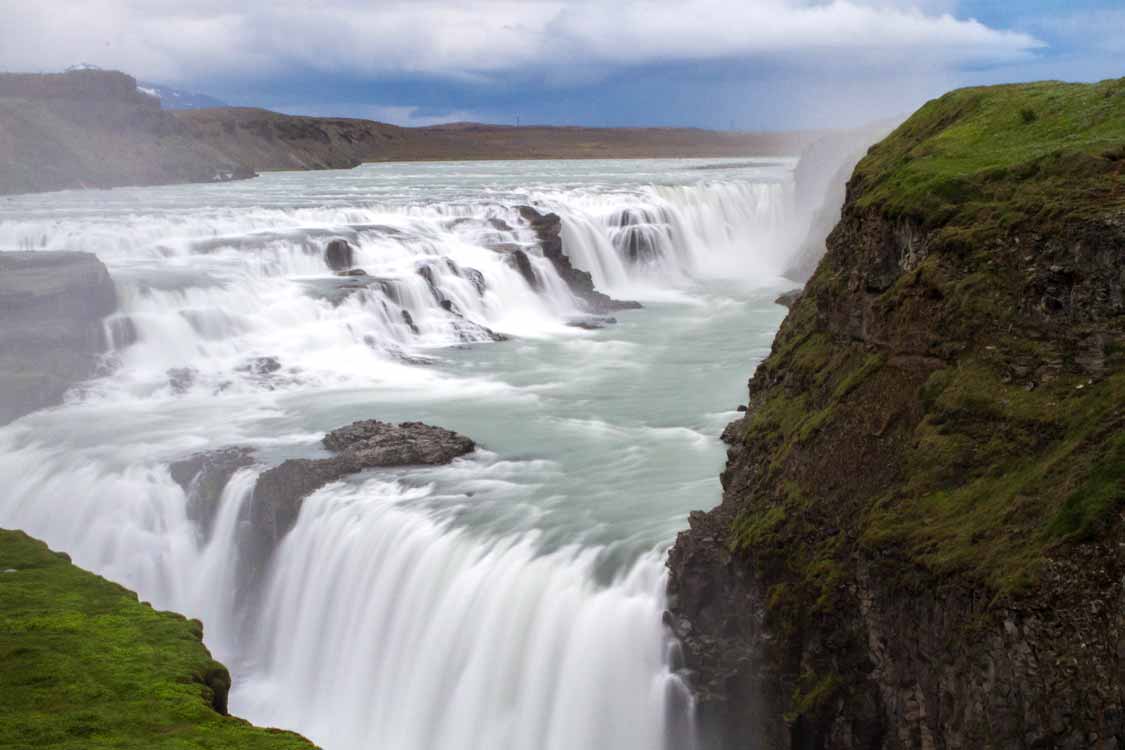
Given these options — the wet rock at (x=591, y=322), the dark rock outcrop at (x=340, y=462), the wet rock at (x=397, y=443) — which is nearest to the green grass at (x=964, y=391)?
the wet rock at (x=397, y=443)

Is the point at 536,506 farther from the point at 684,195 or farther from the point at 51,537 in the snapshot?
the point at 684,195

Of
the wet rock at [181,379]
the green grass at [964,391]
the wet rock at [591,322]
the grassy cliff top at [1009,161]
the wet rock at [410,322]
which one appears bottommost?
the wet rock at [591,322]

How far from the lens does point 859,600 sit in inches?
446

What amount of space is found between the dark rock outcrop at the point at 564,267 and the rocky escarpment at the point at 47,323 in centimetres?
1612

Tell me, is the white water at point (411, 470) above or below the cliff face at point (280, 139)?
below

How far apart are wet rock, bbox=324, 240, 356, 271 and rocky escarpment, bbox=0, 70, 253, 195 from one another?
1940 inches

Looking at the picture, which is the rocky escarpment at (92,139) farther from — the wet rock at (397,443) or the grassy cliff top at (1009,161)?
the grassy cliff top at (1009,161)

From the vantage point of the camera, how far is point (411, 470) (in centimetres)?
2002

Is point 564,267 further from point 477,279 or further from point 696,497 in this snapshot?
point 696,497

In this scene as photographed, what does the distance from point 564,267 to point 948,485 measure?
109ft

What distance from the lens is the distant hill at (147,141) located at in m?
89.7

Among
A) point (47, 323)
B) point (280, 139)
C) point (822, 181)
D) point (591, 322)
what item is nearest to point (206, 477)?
point (47, 323)

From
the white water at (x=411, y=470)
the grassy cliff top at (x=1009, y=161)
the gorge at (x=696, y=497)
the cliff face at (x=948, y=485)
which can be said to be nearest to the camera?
the cliff face at (x=948, y=485)

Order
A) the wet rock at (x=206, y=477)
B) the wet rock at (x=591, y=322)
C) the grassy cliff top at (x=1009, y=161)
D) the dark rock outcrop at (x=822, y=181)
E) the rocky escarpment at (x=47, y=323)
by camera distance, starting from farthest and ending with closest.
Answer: the dark rock outcrop at (x=822, y=181)
the wet rock at (x=591, y=322)
the rocky escarpment at (x=47, y=323)
the wet rock at (x=206, y=477)
the grassy cliff top at (x=1009, y=161)
